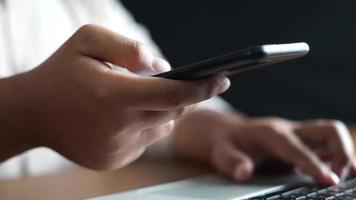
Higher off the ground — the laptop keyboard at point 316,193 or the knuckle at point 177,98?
the knuckle at point 177,98

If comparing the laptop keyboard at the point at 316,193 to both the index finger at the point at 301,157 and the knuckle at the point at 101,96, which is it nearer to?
the index finger at the point at 301,157

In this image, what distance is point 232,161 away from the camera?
69 cm

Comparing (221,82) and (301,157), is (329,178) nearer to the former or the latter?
(301,157)

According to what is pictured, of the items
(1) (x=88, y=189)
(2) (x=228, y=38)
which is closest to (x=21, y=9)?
(1) (x=88, y=189)

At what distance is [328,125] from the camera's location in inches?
28.0

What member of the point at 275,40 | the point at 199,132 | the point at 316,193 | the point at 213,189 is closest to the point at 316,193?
the point at 316,193

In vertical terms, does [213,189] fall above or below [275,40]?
below

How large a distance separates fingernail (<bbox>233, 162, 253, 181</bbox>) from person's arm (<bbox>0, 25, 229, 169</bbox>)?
0.22m

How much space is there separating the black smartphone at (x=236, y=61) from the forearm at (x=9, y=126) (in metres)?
0.14

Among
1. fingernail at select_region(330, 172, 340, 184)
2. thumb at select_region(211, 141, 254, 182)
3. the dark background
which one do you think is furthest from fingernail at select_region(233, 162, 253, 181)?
the dark background

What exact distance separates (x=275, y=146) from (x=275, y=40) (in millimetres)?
806

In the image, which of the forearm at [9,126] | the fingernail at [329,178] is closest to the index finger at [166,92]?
the forearm at [9,126]

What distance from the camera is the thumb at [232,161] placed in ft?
2.16

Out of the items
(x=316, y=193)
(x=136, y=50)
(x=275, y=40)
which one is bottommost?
(x=316, y=193)
